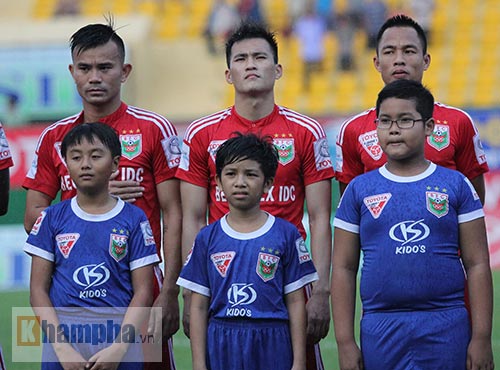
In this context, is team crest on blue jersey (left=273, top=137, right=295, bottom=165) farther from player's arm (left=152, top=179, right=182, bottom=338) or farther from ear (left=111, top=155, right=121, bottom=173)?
ear (left=111, top=155, right=121, bottom=173)

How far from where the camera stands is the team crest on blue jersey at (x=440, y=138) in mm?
5520

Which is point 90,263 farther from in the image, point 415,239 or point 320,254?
point 415,239

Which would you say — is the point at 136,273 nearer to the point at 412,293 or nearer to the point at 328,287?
the point at 328,287

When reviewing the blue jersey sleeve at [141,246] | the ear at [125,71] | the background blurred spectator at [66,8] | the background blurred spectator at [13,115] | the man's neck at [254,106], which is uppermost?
the background blurred spectator at [66,8]

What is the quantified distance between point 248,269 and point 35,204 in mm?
1463

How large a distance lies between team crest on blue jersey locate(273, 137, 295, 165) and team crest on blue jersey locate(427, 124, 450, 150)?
749mm

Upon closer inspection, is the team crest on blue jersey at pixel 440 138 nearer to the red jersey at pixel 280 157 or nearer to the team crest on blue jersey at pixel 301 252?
the red jersey at pixel 280 157

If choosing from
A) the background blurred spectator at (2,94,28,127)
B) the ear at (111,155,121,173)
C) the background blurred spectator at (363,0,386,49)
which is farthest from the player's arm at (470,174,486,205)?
the background blurred spectator at (363,0,386,49)

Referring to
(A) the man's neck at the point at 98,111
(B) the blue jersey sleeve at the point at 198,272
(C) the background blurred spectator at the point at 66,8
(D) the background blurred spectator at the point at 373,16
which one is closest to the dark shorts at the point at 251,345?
(B) the blue jersey sleeve at the point at 198,272

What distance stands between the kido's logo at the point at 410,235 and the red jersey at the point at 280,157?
3.07ft

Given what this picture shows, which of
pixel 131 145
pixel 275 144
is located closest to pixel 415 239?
pixel 275 144

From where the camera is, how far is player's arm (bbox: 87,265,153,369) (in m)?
4.81

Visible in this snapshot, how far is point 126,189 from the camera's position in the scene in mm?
5500

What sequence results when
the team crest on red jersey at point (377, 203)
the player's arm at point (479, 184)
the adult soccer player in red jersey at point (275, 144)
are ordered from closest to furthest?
1. the team crest on red jersey at point (377, 203)
2. the adult soccer player in red jersey at point (275, 144)
3. the player's arm at point (479, 184)
